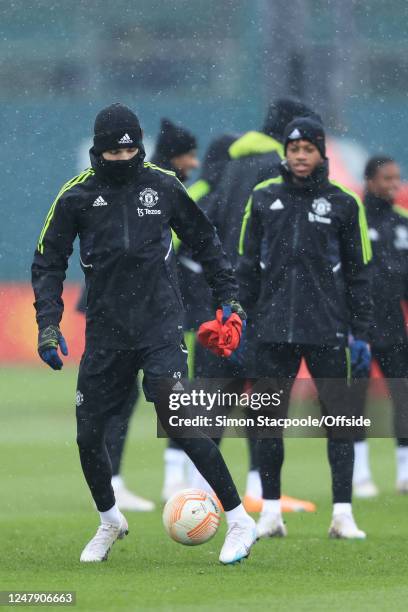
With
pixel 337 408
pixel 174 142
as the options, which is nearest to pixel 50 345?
pixel 337 408

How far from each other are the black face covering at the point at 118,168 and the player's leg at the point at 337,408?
174 cm

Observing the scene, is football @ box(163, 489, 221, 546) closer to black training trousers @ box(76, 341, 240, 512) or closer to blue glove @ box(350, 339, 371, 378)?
black training trousers @ box(76, 341, 240, 512)

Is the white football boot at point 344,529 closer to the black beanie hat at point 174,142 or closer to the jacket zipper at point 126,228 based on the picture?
the jacket zipper at point 126,228

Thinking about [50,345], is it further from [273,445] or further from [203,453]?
[273,445]

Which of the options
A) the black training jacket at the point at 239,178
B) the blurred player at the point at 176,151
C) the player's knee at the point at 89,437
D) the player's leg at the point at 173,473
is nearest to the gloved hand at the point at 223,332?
the player's knee at the point at 89,437

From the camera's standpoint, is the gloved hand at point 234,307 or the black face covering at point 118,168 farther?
the gloved hand at point 234,307

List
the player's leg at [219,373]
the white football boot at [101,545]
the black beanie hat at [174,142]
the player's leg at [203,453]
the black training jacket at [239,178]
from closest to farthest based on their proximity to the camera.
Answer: the player's leg at [203,453]
the white football boot at [101,545]
the black training jacket at [239,178]
the player's leg at [219,373]
the black beanie hat at [174,142]

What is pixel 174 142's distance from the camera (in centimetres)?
1091

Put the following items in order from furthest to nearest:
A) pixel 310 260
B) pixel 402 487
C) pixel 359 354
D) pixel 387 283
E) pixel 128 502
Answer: pixel 402 487
pixel 387 283
pixel 128 502
pixel 359 354
pixel 310 260

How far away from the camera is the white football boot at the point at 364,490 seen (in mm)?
11394

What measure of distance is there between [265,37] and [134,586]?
28539mm

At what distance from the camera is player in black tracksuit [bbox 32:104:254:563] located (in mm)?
7836

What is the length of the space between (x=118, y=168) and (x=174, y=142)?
122 inches

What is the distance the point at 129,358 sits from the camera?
793 centimetres
